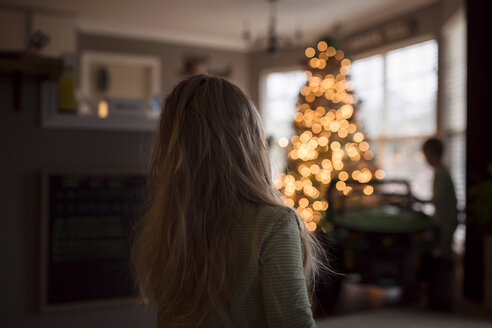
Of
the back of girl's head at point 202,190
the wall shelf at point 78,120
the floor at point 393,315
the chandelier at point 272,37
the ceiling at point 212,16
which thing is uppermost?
the ceiling at point 212,16

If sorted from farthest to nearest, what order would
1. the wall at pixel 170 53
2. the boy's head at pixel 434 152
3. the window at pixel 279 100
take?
1. the window at pixel 279 100
2. the wall at pixel 170 53
3. the boy's head at pixel 434 152

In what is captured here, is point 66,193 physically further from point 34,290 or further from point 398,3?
point 398,3

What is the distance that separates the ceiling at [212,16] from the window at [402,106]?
652 millimetres

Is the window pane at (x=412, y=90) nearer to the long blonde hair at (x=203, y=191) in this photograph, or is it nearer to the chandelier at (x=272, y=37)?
the chandelier at (x=272, y=37)

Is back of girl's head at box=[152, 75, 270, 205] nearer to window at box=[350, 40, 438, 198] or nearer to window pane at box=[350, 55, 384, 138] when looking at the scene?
window at box=[350, 40, 438, 198]

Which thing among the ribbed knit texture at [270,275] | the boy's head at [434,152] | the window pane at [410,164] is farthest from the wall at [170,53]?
the ribbed knit texture at [270,275]

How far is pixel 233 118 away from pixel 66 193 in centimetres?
144

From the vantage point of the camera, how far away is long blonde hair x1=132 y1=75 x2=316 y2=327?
0.85 m

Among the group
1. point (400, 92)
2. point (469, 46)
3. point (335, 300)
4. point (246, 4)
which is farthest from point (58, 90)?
point (400, 92)

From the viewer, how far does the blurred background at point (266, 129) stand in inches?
78.5

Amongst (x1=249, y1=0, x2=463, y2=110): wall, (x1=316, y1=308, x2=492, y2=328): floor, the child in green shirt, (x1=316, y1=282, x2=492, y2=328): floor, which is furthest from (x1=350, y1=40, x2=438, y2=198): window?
(x1=316, y1=308, x2=492, y2=328): floor

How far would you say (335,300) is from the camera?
312 centimetres

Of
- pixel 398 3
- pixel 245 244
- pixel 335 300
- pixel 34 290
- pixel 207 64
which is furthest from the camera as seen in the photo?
pixel 207 64

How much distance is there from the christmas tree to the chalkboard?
9.60 ft
